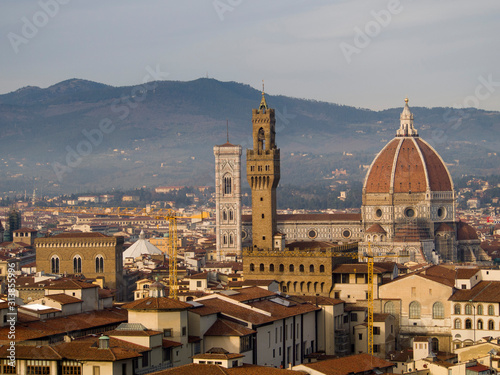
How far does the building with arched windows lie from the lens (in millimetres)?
103312

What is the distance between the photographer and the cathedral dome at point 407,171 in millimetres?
131875

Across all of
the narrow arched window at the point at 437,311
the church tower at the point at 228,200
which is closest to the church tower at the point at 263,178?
the narrow arched window at the point at 437,311

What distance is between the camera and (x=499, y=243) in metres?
146

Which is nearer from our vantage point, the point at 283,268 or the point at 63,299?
the point at 63,299

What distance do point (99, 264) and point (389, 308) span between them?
34.9 m

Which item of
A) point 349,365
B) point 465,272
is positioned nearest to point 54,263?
point 465,272

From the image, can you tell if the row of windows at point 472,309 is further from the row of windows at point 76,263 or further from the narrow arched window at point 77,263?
the narrow arched window at point 77,263

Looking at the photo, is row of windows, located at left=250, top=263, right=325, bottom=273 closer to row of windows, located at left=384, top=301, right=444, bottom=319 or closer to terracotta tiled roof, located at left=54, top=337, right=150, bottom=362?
row of windows, located at left=384, top=301, right=444, bottom=319

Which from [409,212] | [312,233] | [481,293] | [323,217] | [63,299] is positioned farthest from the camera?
[323,217]

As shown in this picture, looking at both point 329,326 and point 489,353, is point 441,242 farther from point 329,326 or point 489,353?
point 489,353

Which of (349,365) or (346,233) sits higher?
(346,233)

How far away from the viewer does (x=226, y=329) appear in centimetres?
5747

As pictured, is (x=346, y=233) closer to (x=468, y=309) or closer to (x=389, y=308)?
(x=389, y=308)

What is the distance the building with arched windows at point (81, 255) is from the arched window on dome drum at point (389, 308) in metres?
32.5
